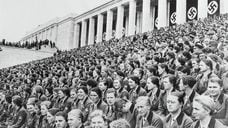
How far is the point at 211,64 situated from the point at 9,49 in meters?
38.8

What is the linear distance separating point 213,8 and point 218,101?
105 feet

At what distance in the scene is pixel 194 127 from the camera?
17.2 feet

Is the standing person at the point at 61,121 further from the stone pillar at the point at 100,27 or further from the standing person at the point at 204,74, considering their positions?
the stone pillar at the point at 100,27

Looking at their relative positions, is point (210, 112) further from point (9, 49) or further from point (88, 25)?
point (88, 25)

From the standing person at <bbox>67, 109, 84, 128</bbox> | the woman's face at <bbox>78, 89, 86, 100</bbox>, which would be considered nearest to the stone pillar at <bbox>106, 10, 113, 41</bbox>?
the woman's face at <bbox>78, 89, 86, 100</bbox>

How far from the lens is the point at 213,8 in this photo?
3578 cm

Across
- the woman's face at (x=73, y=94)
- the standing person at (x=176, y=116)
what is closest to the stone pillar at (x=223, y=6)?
the woman's face at (x=73, y=94)

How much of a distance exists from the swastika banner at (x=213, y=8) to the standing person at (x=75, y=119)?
31.8m

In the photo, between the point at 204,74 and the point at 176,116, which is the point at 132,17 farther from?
the point at 176,116

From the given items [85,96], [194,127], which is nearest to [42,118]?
[85,96]

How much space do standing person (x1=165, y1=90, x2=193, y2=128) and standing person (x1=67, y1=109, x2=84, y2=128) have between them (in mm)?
1668

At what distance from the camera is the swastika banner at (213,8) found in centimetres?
3547

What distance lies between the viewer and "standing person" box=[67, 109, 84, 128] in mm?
6211

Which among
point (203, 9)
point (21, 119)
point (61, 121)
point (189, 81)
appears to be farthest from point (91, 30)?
point (61, 121)
